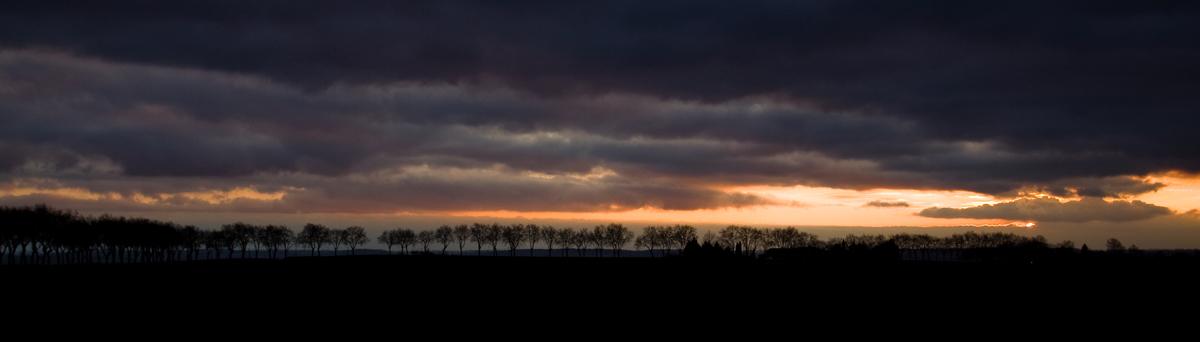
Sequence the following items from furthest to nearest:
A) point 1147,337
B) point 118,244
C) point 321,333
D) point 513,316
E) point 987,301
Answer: point 118,244, point 987,301, point 513,316, point 1147,337, point 321,333

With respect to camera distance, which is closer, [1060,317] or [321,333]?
[321,333]

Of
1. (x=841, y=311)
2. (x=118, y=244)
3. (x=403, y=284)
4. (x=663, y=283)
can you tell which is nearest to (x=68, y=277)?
(x=403, y=284)

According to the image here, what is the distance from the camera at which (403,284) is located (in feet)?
302

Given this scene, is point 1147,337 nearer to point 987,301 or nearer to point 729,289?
point 987,301

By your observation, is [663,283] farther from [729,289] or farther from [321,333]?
[321,333]

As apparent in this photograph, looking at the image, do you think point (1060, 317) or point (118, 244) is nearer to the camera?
point (1060, 317)

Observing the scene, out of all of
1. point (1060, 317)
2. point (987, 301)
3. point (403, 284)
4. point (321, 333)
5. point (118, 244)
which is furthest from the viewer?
point (118, 244)

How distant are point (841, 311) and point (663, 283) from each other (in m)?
39.2

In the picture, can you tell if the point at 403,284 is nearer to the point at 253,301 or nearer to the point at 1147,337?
the point at 253,301

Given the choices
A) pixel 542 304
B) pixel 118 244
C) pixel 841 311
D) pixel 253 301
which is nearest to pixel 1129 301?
pixel 841 311

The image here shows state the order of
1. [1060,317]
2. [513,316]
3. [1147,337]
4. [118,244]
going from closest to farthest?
[1147,337], [513,316], [1060,317], [118,244]

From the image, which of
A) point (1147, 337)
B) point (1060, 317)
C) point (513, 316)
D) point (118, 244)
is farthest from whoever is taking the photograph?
point (118, 244)

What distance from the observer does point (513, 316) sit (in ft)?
192

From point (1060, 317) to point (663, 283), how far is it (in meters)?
53.0
